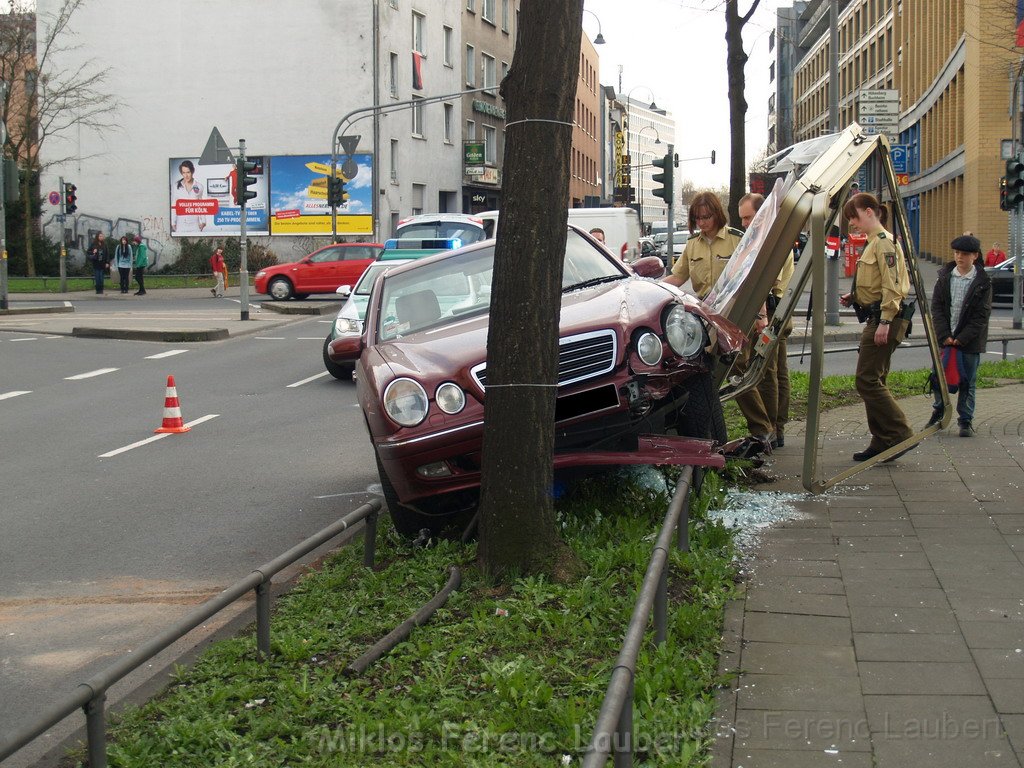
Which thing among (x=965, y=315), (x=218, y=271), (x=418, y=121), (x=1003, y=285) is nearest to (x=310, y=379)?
(x=965, y=315)

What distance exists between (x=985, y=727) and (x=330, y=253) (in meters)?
32.9

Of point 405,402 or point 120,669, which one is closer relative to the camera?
point 120,669

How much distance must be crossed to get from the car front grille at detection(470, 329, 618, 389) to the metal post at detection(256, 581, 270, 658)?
1983mm

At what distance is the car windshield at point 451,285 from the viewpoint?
775 cm

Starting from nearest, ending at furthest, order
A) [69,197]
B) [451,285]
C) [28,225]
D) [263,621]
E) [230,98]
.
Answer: [263,621], [451,285], [69,197], [28,225], [230,98]

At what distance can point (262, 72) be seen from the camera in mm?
47438

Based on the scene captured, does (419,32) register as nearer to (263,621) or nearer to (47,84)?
(47,84)

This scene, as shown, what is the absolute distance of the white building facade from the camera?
152ft

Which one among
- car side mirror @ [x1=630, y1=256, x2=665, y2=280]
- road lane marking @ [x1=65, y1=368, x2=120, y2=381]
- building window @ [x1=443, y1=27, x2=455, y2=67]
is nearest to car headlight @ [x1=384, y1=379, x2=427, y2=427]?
car side mirror @ [x1=630, y1=256, x2=665, y2=280]

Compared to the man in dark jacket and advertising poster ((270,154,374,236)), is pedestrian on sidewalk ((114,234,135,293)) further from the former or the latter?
the man in dark jacket

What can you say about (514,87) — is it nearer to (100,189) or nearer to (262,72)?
(262,72)

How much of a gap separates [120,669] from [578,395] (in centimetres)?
333

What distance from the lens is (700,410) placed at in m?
6.84

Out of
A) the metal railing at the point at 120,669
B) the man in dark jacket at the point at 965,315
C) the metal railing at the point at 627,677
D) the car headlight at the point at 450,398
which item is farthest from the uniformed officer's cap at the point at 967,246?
the metal railing at the point at 120,669
